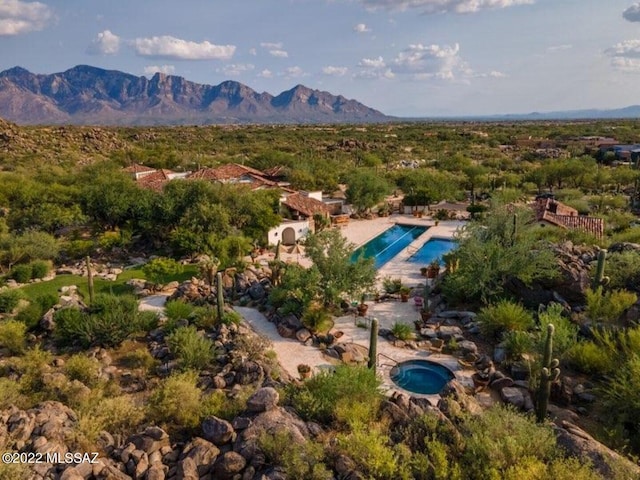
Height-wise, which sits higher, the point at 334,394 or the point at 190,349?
the point at 334,394

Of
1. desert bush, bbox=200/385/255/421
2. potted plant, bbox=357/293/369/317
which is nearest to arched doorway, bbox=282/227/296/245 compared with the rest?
potted plant, bbox=357/293/369/317

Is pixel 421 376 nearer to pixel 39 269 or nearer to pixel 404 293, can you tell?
pixel 404 293

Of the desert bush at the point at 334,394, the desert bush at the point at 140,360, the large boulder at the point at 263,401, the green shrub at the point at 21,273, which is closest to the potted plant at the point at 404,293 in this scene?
the desert bush at the point at 334,394

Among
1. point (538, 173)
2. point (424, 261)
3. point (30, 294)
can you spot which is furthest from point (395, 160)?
point (30, 294)

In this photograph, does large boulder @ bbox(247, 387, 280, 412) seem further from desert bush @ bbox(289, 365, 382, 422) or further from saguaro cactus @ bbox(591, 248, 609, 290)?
saguaro cactus @ bbox(591, 248, 609, 290)

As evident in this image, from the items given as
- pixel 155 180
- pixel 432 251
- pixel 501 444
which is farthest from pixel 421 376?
pixel 155 180

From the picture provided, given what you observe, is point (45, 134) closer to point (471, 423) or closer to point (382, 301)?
point (382, 301)

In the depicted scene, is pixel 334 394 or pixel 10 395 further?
pixel 10 395

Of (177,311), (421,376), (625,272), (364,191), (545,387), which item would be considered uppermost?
(364,191)
